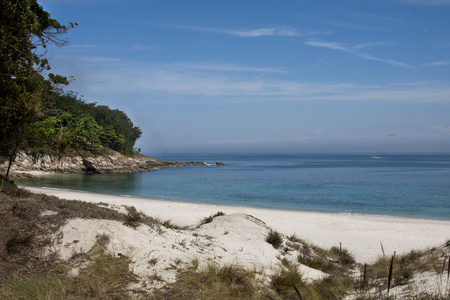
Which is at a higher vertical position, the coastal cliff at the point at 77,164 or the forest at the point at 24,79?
the forest at the point at 24,79

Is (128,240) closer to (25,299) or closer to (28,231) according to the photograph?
(28,231)

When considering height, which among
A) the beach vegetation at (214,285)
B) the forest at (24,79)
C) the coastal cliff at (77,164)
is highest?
the forest at (24,79)

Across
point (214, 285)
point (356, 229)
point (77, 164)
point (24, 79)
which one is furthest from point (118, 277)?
point (77, 164)

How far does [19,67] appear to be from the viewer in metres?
9.18

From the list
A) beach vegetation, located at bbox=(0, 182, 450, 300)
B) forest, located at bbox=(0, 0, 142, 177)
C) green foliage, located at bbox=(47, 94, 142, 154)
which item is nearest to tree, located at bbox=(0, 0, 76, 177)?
forest, located at bbox=(0, 0, 142, 177)

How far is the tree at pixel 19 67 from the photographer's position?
820cm

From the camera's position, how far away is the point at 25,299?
4203mm

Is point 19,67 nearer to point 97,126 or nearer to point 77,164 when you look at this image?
point 77,164

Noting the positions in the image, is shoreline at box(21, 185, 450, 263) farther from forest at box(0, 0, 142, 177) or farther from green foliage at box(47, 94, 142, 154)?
green foliage at box(47, 94, 142, 154)

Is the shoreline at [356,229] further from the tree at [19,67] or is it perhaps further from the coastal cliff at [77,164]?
the coastal cliff at [77,164]

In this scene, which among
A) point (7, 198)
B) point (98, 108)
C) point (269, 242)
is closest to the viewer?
point (7, 198)

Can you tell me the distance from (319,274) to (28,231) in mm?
6511

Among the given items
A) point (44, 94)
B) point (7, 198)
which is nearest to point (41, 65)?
point (44, 94)

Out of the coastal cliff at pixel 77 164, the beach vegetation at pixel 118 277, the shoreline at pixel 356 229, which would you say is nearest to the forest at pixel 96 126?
the coastal cliff at pixel 77 164
